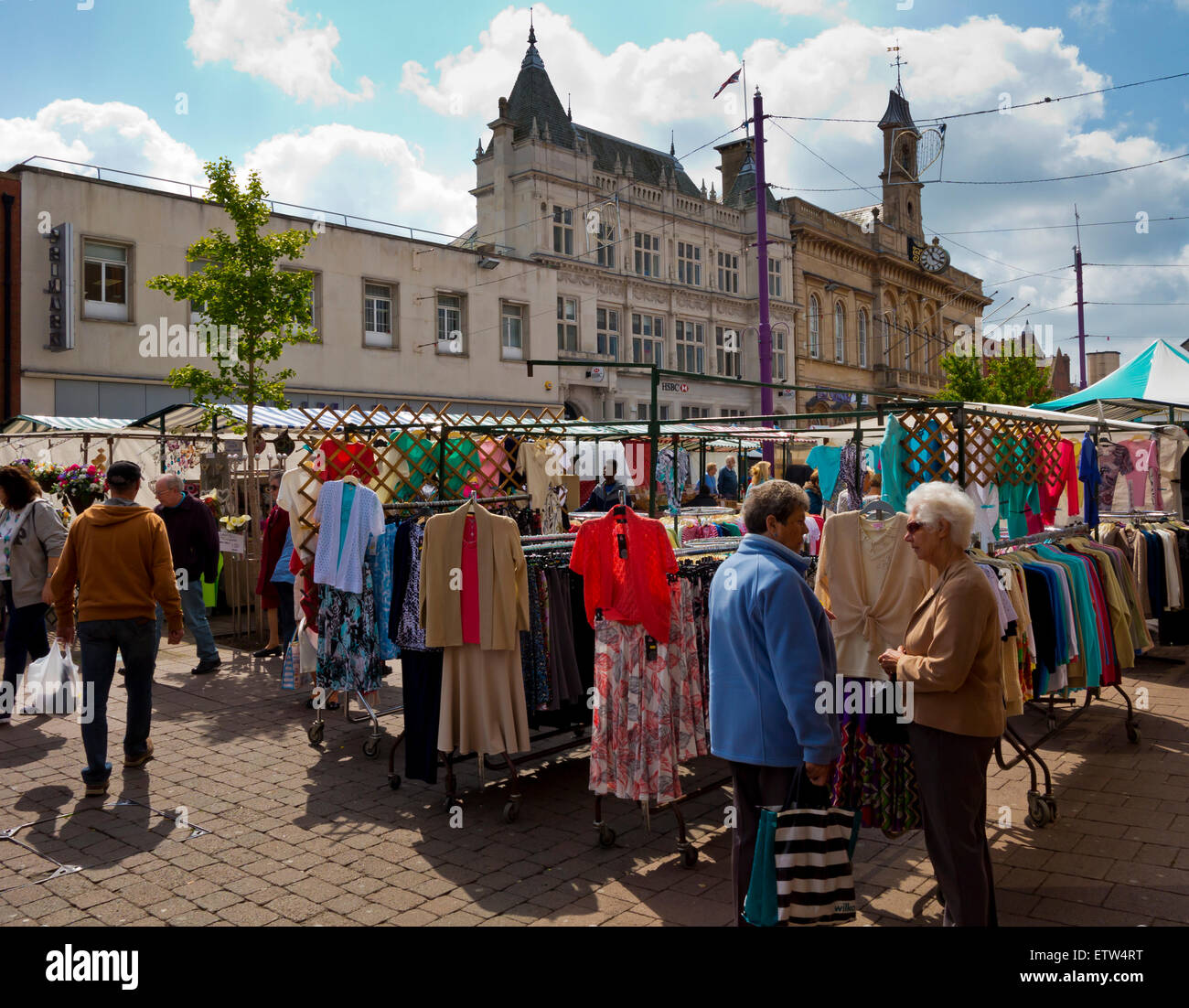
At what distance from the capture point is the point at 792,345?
38188 millimetres

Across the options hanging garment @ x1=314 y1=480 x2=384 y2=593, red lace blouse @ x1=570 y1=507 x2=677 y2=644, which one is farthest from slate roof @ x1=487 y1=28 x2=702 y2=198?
red lace blouse @ x1=570 y1=507 x2=677 y2=644

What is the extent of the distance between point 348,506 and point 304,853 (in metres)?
2.72

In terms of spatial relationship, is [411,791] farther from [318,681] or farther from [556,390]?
[556,390]

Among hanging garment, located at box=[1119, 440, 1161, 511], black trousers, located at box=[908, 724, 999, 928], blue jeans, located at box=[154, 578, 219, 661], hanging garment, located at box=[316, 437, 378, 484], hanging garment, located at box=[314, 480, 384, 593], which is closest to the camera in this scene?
black trousers, located at box=[908, 724, 999, 928]

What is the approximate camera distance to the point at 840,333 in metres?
41.2

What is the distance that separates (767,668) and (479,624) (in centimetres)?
244

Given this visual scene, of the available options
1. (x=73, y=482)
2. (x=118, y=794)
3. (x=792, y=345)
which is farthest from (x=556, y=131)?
(x=118, y=794)

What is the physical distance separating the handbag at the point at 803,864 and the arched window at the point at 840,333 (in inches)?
1543

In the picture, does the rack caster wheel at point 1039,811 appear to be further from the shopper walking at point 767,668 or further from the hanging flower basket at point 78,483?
the hanging flower basket at point 78,483

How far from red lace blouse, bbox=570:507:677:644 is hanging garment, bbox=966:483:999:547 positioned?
2.20 meters

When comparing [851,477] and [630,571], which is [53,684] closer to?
[630,571]

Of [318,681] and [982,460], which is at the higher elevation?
[982,460]

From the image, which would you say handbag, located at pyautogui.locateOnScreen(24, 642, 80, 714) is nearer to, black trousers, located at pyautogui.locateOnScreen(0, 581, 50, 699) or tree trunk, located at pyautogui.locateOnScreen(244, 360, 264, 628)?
black trousers, located at pyautogui.locateOnScreen(0, 581, 50, 699)

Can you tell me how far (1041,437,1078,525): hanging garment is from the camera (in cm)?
756
